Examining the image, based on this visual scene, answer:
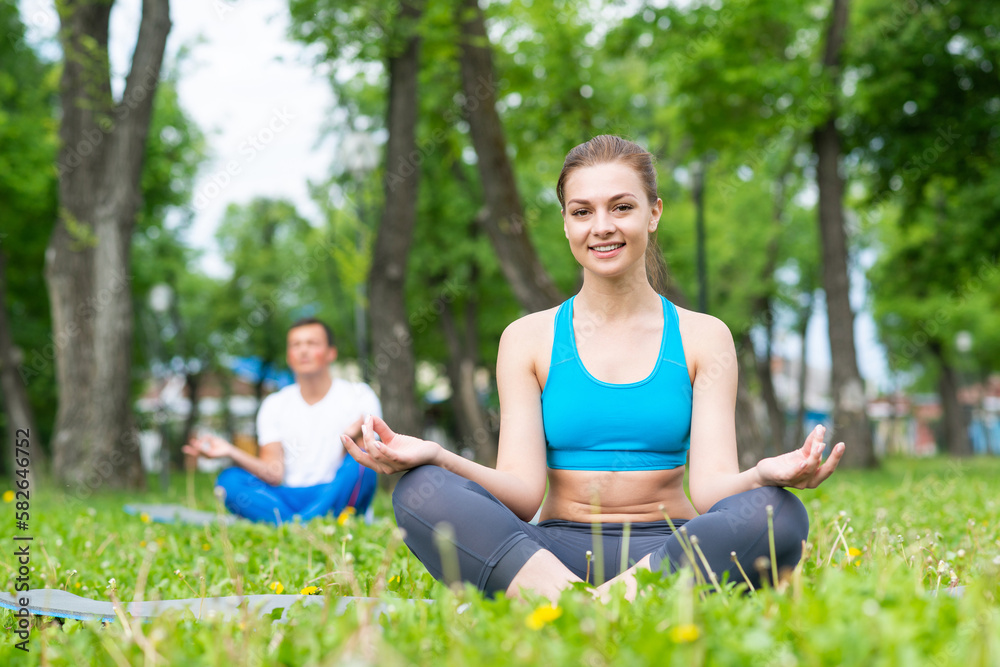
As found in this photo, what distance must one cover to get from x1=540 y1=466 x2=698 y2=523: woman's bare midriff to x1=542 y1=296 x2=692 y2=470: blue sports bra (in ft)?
0.10

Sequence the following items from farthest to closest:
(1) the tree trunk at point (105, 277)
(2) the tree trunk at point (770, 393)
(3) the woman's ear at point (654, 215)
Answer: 1. (2) the tree trunk at point (770, 393)
2. (1) the tree trunk at point (105, 277)
3. (3) the woman's ear at point (654, 215)

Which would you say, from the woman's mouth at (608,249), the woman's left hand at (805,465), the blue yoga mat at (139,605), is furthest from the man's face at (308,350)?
the woman's left hand at (805,465)

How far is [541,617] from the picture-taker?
197 centimetres

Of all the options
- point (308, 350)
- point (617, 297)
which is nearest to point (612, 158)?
point (617, 297)

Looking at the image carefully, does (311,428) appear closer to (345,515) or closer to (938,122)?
(345,515)

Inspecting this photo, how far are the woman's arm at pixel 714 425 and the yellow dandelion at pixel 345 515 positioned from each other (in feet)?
8.27

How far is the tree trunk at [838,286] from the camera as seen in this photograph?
14.3 meters

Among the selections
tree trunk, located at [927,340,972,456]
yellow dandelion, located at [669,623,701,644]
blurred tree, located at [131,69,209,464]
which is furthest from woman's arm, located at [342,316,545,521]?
tree trunk, located at [927,340,972,456]

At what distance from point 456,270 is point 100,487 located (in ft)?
43.8

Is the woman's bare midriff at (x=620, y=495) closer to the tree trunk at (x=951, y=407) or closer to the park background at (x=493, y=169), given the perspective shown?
the park background at (x=493, y=169)

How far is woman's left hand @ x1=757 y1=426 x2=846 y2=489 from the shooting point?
249 centimetres

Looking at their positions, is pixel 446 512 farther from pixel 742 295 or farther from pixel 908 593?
pixel 742 295

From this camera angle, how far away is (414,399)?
11172 millimetres

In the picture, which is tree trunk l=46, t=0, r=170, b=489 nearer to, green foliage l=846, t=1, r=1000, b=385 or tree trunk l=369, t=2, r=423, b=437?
tree trunk l=369, t=2, r=423, b=437
